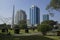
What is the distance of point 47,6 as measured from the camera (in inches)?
891

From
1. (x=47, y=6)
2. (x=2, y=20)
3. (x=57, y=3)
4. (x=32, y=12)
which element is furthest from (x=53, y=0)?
(x=32, y=12)

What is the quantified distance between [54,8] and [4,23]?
23730 mm

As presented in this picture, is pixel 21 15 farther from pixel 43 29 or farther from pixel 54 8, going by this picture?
pixel 54 8

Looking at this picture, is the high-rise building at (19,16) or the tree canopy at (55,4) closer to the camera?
the tree canopy at (55,4)

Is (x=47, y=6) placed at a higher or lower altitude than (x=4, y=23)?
higher

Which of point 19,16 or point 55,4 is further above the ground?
point 55,4

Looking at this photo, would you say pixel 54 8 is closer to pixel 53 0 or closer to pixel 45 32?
A: pixel 53 0

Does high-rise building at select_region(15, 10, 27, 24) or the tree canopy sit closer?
the tree canopy

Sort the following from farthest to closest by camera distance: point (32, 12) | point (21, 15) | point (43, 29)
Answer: point (21, 15) → point (32, 12) → point (43, 29)

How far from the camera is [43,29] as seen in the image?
2689 cm

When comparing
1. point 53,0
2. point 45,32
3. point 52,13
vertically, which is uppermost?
point 53,0

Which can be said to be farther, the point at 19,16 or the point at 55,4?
the point at 19,16

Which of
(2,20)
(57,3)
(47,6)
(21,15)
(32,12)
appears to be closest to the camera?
(57,3)

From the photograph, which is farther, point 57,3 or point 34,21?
point 34,21
